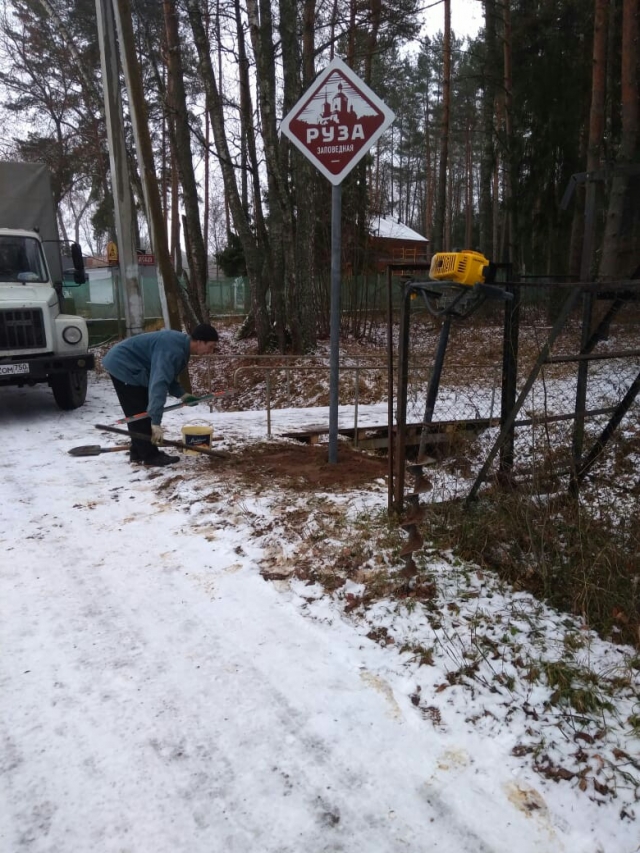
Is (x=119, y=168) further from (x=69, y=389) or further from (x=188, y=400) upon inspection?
(x=188, y=400)

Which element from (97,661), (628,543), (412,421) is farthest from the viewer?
(412,421)

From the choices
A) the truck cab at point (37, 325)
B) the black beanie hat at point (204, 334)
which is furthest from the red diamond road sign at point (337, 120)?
the truck cab at point (37, 325)

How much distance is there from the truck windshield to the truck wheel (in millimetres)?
1535

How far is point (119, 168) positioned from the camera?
9570mm

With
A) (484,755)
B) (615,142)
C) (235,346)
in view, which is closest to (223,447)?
(484,755)

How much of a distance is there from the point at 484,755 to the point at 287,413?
24.6ft

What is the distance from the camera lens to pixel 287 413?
957 cm

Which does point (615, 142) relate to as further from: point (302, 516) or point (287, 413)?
point (302, 516)

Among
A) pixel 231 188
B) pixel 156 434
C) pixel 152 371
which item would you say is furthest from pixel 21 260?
pixel 231 188

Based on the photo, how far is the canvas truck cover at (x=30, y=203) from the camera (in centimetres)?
948

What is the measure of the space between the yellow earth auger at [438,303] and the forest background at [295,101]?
6.80 metres

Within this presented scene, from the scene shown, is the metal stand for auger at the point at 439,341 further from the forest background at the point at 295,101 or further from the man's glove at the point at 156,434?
the forest background at the point at 295,101

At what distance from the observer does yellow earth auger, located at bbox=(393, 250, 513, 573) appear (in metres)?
3.45

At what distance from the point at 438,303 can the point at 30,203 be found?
27.6ft
